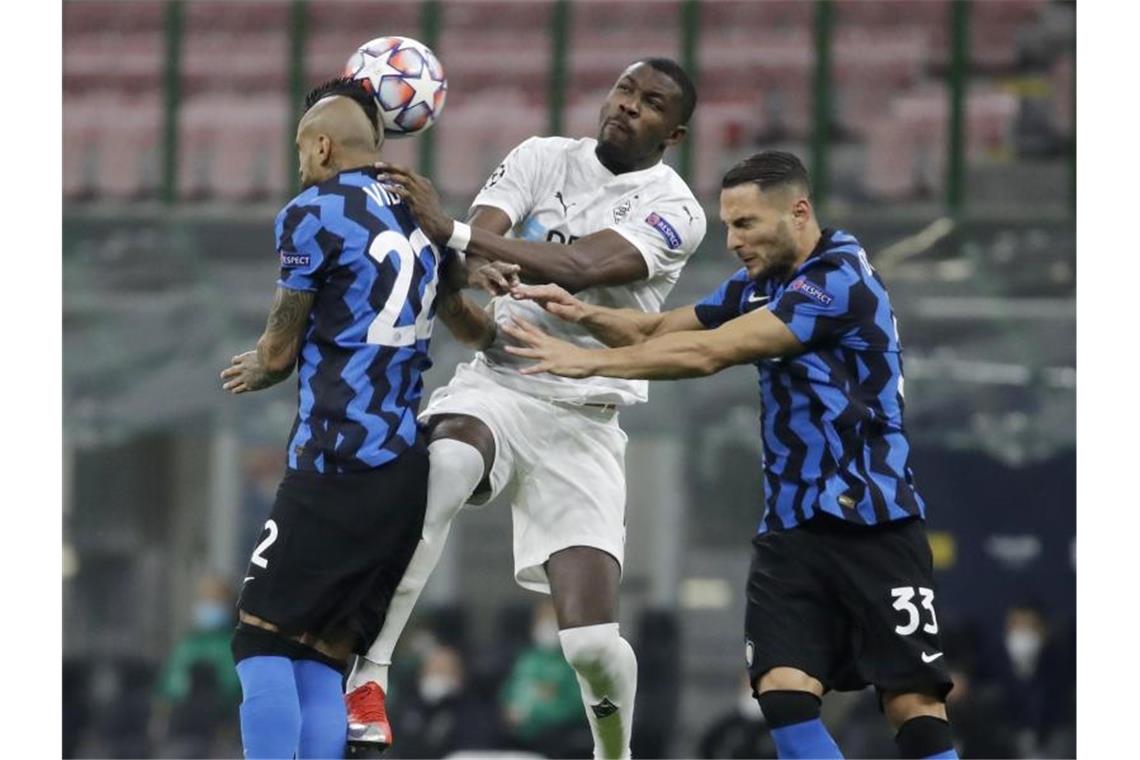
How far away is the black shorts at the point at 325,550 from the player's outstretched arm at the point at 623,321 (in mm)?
716

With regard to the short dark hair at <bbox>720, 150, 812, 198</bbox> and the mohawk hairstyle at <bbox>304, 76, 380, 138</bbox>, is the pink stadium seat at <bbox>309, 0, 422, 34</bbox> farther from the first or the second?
the short dark hair at <bbox>720, 150, 812, 198</bbox>

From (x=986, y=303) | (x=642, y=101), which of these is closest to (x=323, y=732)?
(x=642, y=101)

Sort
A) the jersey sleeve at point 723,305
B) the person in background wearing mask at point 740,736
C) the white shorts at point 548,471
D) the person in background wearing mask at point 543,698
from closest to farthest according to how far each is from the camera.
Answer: the jersey sleeve at point 723,305, the white shorts at point 548,471, the person in background wearing mask at point 740,736, the person in background wearing mask at point 543,698

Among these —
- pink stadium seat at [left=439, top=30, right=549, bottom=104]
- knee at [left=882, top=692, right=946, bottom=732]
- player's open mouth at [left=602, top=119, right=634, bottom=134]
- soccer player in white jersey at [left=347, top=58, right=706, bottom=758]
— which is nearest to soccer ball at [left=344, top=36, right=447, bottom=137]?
soccer player in white jersey at [left=347, top=58, right=706, bottom=758]

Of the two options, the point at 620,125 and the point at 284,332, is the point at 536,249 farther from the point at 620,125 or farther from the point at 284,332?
the point at 284,332

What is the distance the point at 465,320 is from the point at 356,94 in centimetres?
80

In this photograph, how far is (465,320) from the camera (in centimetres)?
587

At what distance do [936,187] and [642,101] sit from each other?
9579 mm

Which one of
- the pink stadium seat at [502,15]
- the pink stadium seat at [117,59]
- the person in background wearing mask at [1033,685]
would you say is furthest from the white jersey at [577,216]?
the pink stadium seat at [117,59]

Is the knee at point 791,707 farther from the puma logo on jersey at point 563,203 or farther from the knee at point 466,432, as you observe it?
the puma logo on jersey at point 563,203

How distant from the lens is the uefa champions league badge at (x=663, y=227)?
6.09 m

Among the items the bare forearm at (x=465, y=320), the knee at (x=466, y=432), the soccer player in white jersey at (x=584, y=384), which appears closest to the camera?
the bare forearm at (x=465, y=320)

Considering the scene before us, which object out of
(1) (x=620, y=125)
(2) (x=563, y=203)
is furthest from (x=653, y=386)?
(1) (x=620, y=125)

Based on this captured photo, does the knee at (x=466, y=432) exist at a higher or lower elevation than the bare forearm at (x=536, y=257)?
lower
